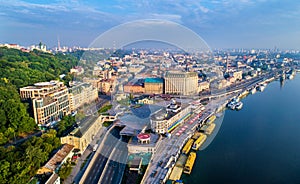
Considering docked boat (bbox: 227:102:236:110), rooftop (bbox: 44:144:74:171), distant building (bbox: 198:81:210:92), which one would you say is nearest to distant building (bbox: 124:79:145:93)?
distant building (bbox: 198:81:210:92)

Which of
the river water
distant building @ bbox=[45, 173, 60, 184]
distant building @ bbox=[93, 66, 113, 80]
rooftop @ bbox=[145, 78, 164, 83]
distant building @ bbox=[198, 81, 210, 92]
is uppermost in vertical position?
distant building @ bbox=[93, 66, 113, 80]

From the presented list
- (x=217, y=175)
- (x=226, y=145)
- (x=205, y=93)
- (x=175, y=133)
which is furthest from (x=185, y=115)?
(x=205, y=93)

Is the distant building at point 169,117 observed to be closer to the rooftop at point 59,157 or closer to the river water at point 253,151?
the river water at point 253,151

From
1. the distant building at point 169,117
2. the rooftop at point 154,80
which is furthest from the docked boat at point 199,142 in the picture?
the rooftop at point 154,80

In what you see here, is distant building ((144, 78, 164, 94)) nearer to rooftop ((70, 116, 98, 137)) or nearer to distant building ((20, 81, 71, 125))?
distant building ((20, 81, 71, 125))

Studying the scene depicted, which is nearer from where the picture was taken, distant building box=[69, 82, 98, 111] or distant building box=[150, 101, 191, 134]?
distant building box=[150, 101, 191, 134]

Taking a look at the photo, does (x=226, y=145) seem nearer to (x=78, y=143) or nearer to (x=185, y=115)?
(x=185, y=115)

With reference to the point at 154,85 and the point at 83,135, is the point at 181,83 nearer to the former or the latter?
the point at 154,85
